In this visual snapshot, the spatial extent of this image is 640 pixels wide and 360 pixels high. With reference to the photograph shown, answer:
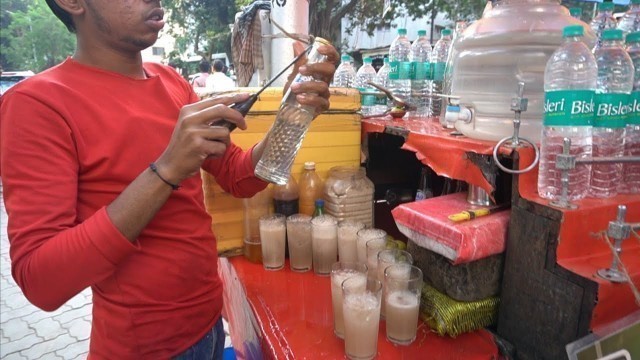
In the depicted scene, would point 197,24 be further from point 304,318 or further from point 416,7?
point 304,318

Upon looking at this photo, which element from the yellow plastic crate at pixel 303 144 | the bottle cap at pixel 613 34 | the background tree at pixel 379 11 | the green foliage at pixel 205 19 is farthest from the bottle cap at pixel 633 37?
the green foliage at pixel 205 19

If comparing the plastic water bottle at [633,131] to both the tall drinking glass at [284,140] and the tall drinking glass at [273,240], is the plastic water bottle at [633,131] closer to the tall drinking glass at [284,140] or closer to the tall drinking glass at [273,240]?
the tall drinking glass at [284,140]

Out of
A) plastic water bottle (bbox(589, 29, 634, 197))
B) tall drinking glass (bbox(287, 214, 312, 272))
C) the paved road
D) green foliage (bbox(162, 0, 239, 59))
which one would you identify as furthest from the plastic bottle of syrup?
green foliage (bbox(162, 0, 239, 59))

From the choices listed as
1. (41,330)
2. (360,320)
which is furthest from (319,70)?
(41,330)

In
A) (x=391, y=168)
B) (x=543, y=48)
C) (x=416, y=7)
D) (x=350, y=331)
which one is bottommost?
(x=350, y=331)

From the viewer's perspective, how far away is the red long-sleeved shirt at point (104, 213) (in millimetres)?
894

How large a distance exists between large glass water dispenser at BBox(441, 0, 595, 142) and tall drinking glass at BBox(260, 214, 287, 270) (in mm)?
880

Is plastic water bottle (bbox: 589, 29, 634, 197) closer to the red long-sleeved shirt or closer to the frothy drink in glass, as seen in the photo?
the frothy drink in glass

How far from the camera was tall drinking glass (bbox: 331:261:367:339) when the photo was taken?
1267 millimetres

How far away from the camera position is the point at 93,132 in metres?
1.04

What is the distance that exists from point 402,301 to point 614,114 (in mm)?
825

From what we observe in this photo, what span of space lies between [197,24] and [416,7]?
25.2 ft

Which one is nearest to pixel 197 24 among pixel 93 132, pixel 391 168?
pixel 391 168

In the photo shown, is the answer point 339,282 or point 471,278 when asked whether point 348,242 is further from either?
point 471,278
